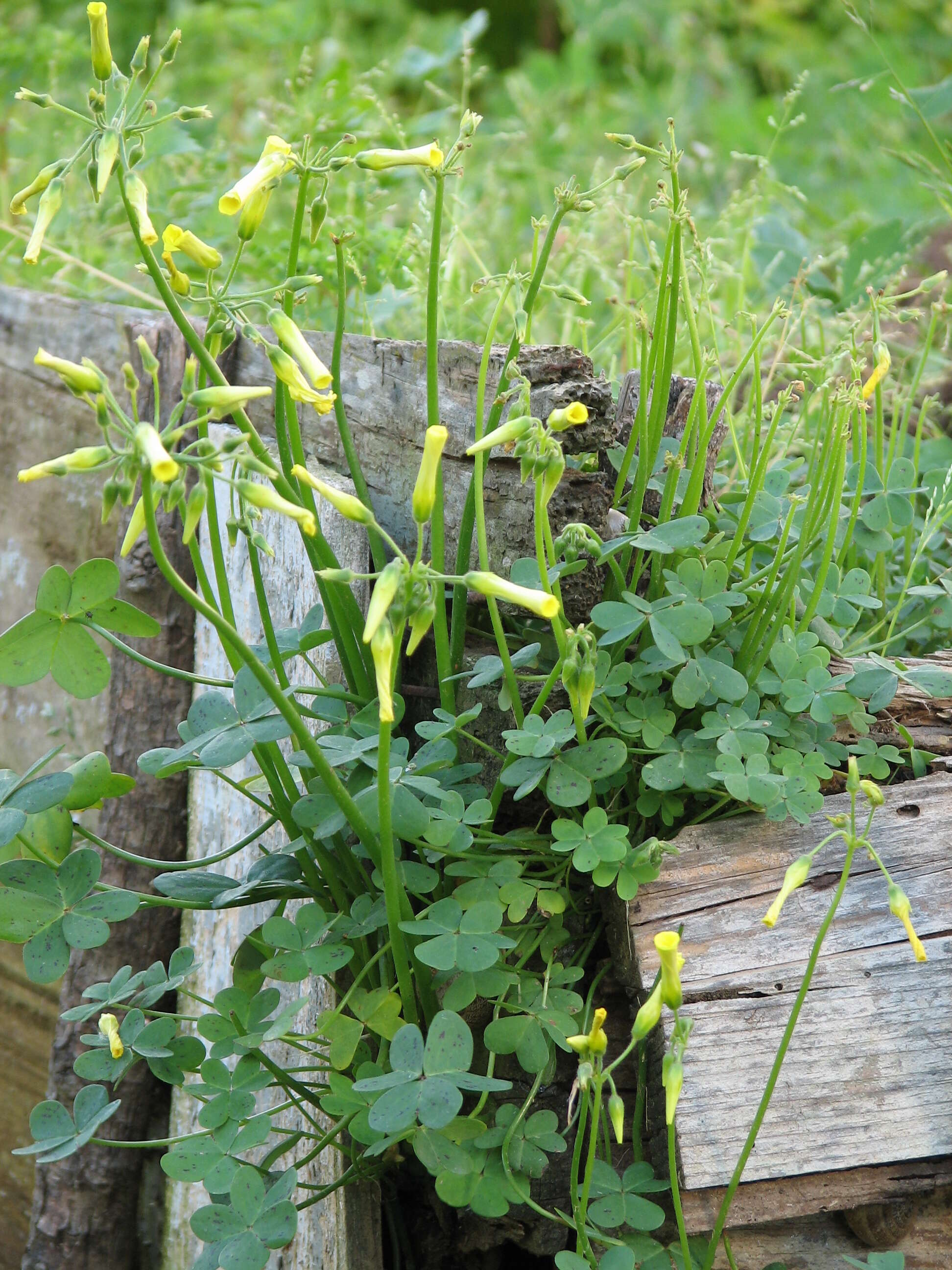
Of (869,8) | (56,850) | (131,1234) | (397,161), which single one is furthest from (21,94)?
(131,1234)

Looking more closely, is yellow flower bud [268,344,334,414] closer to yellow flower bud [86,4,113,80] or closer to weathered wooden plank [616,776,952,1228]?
yellow flower bud [86,4,113,80]

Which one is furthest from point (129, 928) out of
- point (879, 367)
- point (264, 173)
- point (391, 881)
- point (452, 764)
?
point (879, 367)

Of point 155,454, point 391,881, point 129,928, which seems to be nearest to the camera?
point 155,454

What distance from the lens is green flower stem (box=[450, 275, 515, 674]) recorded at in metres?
1.01

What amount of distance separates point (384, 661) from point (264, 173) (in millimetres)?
420

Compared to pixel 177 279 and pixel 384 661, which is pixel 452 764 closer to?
pixel 384 661

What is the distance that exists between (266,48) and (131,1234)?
3.90 metres

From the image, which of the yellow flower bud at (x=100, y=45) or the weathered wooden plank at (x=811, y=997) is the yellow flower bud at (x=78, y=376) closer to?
the yellow flower bud at (x=100, y=45)

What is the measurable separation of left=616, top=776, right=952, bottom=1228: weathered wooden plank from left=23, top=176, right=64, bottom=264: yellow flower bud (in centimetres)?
83

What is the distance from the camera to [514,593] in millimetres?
778

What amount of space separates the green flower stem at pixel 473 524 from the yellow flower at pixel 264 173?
0.74ft

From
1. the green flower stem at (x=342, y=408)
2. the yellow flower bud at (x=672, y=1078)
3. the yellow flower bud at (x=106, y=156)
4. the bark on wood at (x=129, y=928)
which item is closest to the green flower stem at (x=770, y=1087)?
the yellow flower bud at (x=672, y=1078)

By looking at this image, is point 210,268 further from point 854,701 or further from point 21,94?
point 854,701

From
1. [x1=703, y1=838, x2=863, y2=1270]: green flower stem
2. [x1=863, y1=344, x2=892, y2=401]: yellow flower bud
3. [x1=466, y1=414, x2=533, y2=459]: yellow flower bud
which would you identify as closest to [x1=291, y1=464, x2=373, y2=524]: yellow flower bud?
[x1=466, y1=414, x2=533, y2=459]: yellow flower bud
